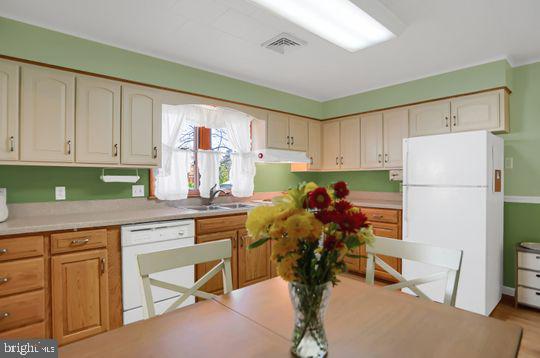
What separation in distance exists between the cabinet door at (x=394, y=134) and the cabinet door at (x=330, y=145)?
0.69 m

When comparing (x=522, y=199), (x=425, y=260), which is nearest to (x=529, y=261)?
(x=522, y=199)

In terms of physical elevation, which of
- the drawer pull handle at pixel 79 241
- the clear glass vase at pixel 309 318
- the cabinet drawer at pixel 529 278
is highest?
the clear glass vase at pixel 309 318

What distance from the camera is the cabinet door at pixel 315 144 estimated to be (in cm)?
411

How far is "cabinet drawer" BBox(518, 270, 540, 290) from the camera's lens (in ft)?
8.51

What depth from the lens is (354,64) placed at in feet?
9.64

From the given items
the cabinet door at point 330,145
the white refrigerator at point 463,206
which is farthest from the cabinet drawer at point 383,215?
the cabinet door at point 330,145

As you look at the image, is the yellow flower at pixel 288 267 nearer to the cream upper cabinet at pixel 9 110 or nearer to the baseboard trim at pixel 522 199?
the cream upper cabinet at pixel 9 110

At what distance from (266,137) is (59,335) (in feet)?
8.62

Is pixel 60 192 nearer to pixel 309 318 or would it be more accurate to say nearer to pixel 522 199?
pixel 309 318

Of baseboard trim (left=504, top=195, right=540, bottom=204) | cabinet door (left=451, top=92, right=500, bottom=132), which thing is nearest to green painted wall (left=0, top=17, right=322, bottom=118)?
cabinet door (left=451, top=92, right=500, bottom=132)

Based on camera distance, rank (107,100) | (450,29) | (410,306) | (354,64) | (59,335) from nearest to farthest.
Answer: (410,306) < (59,335) < (450,29) < (107,100) < (354,64)

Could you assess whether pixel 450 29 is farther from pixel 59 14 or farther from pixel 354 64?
pixel 59 14

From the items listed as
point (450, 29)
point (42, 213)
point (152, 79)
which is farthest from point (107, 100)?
point (450, 29)

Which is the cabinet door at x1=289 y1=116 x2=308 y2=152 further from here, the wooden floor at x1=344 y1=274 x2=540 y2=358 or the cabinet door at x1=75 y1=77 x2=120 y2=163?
the wooden floor at x1=344 y1=274 x2=540 y2=358
